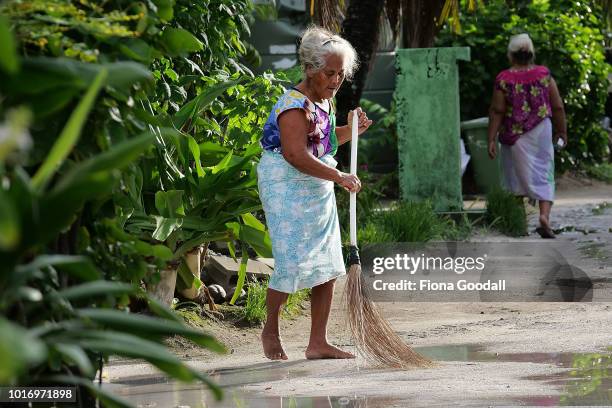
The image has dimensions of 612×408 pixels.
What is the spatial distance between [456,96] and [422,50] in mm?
520

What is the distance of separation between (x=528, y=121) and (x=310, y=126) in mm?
5062

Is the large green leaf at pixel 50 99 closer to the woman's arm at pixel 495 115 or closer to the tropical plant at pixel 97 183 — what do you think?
the tropical plant at pixel 97 183

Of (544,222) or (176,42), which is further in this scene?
(544,222)

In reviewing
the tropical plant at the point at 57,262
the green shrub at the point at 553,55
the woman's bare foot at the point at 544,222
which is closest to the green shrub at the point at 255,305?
the woman's bare foot at the point at 544,222

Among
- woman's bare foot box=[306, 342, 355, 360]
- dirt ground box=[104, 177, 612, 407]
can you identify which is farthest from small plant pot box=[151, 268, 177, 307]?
woman's bare foot box=[306, 342, 355, 360]

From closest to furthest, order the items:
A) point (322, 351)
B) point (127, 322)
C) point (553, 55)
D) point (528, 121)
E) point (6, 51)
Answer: point (6, 51), point (127, 322), point (322, 351), point (528, 121), point (553, 55)

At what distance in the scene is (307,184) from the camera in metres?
5.74

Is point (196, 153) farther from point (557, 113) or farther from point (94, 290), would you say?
point (557, 113)

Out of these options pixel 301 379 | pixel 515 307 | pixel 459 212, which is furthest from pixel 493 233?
pixel 301 379

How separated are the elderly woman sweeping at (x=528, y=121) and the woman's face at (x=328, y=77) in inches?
192

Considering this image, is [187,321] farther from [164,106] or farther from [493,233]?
A: [493,233]

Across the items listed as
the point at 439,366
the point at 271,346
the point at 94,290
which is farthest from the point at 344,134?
the point at 94,290

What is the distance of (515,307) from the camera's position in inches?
300

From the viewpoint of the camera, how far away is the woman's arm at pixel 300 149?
554 centimetres
